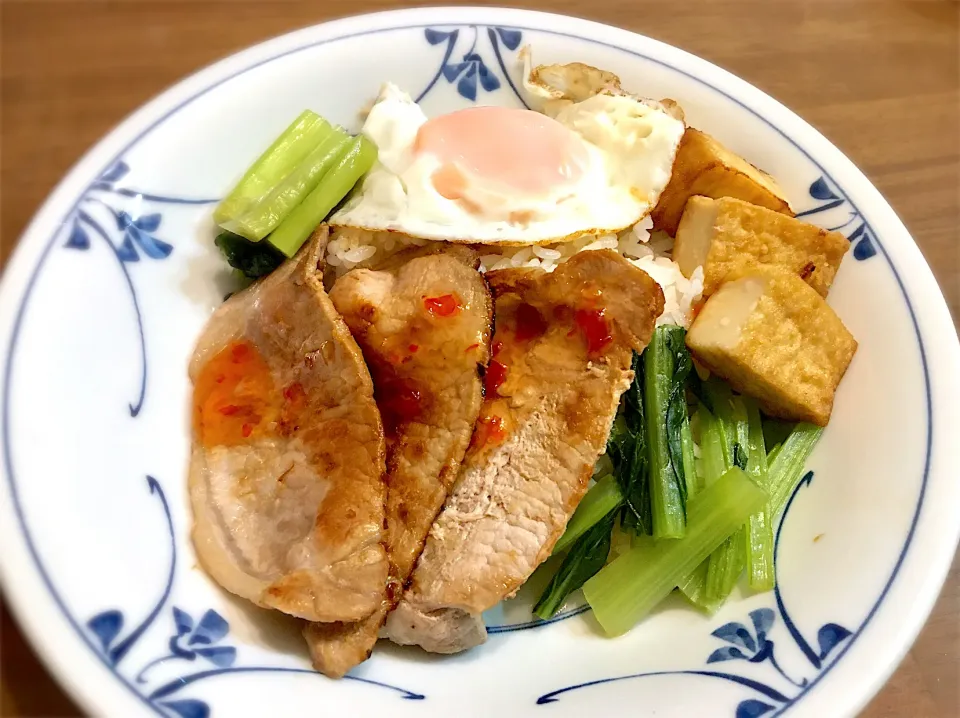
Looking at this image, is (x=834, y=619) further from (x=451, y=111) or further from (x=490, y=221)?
(x=451, y=111)

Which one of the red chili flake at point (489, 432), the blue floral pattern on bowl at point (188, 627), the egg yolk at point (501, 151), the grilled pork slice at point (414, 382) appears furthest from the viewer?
the egg yolk at point (501, 151)

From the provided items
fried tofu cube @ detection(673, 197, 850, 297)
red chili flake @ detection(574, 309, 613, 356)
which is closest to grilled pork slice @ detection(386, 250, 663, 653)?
red chili flake @ detection(574, 309, 613, 356)

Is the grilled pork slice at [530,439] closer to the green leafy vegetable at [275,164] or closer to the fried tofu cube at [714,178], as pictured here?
the fried tofu cube at [714,178]

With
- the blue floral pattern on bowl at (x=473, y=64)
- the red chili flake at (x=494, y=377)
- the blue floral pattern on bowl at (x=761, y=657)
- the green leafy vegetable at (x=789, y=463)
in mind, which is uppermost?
the blue floral pattern on bowl at (x=473, y=64)

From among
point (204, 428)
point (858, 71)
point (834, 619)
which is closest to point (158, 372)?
point (204, 428)

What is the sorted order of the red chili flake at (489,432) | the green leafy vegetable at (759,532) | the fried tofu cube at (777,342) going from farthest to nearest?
the fried tofu cube at (777,342) < the green leafy vegetable at (759,532) < the red chili flake at (489,432)

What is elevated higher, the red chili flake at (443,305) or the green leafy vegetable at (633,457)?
the red chili flake at (443,305)

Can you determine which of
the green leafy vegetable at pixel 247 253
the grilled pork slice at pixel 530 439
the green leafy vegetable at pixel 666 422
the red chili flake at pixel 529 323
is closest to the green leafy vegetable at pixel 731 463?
the green leafy vegetable at pixel 666 422
